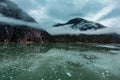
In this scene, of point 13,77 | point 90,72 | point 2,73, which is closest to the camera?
point 13,77

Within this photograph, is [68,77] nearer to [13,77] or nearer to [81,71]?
[81,71]

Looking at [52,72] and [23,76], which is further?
[52,72]

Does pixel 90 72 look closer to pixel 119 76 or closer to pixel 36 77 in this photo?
pixel 119 76

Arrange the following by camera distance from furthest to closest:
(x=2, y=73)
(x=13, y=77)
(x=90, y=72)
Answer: (x=90, y=72), (x=2, y=73), (x=13, y=77)

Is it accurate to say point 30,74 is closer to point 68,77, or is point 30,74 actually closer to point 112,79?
point 68,77

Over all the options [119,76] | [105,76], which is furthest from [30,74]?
[119,76]

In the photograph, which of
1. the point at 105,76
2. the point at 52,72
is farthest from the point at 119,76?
the point at 52,72

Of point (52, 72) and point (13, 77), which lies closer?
point (13, 77)

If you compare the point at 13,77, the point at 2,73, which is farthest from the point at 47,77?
the point at 2,73
